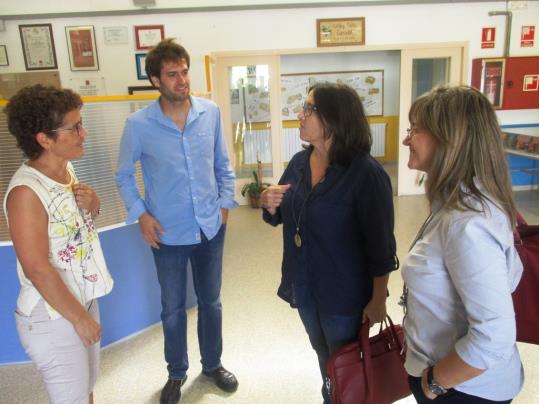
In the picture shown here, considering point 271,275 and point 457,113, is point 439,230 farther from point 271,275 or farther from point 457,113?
point 271,275

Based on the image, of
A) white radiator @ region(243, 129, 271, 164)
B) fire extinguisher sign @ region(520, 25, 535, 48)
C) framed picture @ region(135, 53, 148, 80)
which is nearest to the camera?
framed picture @ region(135, 53, 148, 80)

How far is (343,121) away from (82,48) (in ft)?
15.8

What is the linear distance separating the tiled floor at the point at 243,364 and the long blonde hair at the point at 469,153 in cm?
92

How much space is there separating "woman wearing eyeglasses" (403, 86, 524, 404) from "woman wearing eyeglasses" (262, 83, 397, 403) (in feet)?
0.75

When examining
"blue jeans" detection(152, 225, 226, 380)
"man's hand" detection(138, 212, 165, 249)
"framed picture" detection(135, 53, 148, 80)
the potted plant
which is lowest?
the potted plant

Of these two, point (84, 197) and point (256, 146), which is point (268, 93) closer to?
point (256, 146)

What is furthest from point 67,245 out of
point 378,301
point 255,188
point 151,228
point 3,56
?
point 3,56

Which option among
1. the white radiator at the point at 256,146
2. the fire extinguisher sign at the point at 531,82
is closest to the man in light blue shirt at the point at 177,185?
the white radiator at the point at 256,146

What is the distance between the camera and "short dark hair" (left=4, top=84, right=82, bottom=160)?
1239 millimetres

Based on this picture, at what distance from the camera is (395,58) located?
765 centimetres

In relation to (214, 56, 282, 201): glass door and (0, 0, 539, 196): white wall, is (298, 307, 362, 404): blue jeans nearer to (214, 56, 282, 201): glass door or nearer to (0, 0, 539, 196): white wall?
(214, 56, 282, 201): glass door

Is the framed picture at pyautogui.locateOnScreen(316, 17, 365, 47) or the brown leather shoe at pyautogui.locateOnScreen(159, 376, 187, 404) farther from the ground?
the framed picture at pyautogui.locateOnScreen(316, 17, 365, 47)

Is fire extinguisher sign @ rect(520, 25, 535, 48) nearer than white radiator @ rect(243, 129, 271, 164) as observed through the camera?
Yes

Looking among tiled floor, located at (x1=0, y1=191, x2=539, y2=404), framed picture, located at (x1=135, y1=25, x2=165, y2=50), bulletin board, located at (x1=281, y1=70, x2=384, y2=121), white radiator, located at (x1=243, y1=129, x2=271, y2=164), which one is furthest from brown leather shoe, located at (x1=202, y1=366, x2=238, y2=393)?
bulletin board, located at (x1=281, y1=70, x2=384, y2=121)
